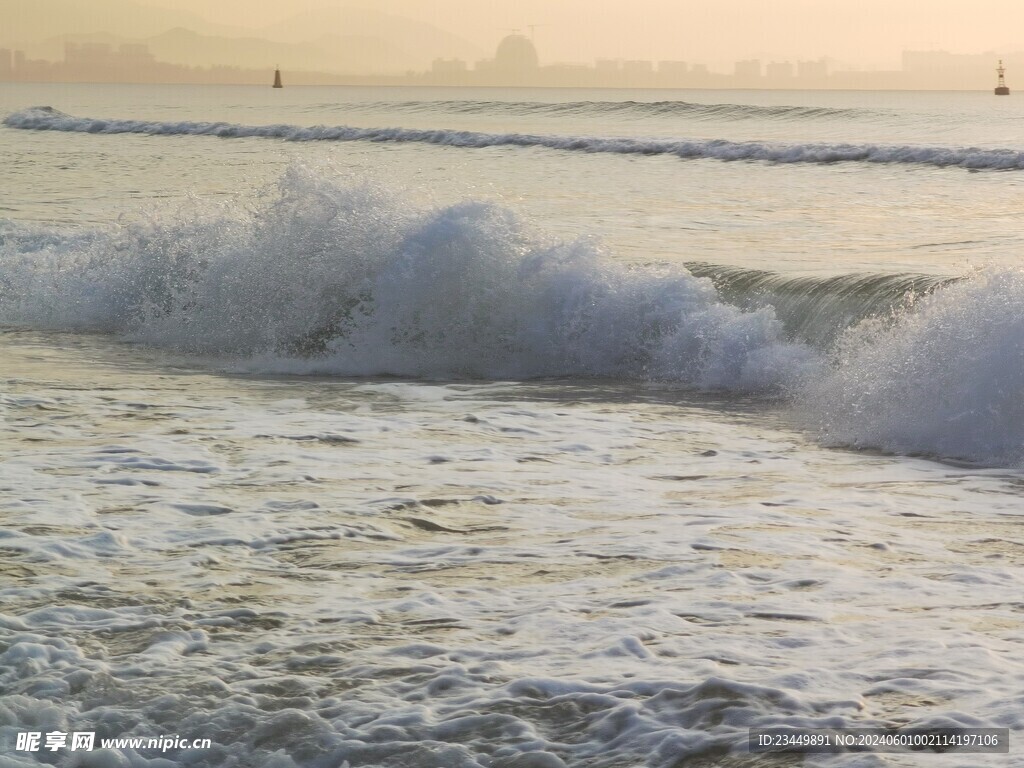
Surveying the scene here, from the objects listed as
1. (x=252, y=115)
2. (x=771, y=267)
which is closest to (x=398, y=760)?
(x=771, y=267)

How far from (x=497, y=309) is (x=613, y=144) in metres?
25.2

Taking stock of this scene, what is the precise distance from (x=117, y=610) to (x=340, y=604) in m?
0.83

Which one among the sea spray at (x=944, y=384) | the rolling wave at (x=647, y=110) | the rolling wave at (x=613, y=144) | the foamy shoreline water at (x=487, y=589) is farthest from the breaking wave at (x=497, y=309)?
the rolling wave at (x=647, y=110)

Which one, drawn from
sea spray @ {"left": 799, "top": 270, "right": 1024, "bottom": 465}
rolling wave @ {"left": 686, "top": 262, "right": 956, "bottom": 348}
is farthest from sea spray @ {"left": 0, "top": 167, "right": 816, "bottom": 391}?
sea spray @ {"left": 799, "top": 270, "right": 1024, "bottom": 465}

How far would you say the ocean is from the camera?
4090mm

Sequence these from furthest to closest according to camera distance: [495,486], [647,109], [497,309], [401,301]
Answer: [647,109] < [401,301] < [497,309] < [495,486]

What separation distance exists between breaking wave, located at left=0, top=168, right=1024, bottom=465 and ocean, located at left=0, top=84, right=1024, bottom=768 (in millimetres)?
38

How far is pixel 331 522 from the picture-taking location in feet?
19.7

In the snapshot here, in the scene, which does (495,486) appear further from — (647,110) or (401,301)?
(647,110)

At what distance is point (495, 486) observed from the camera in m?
6.71

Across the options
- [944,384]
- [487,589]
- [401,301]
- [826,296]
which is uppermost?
[826,296]

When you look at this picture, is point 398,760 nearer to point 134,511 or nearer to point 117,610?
point 117,610

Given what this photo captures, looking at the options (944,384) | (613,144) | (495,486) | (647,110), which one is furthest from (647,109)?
(495,486)

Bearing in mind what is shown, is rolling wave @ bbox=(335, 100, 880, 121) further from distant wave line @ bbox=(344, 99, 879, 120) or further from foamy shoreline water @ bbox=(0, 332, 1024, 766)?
foamy shoreline water @ bbox=(0, 332, 1024, 766)
